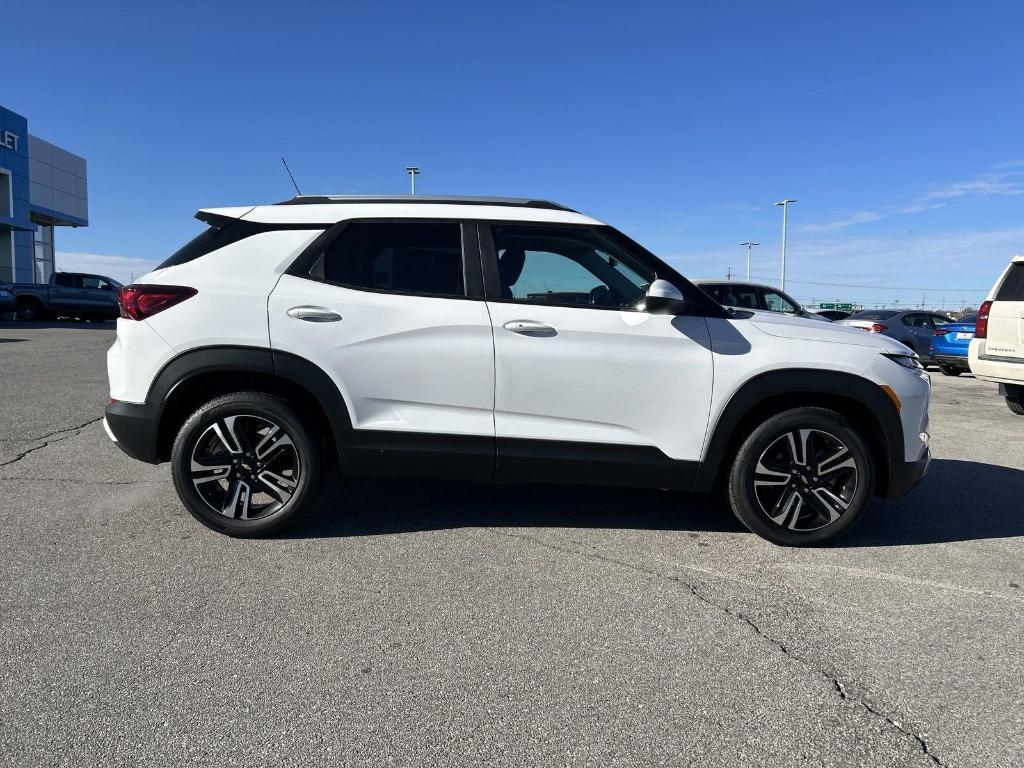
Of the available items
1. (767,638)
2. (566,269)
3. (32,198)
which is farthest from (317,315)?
(32,198)

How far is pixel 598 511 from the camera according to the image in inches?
176

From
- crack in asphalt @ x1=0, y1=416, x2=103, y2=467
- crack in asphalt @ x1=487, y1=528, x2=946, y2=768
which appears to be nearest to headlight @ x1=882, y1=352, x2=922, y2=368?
crack in asphalt @ x1=487, y1=528, x2=946, y2=768

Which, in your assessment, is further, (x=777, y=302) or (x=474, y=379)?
(x=777, y=302)

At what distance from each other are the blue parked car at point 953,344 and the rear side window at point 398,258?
513 inches

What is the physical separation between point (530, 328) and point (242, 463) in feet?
5.69

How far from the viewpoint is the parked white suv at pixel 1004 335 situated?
8000 mm

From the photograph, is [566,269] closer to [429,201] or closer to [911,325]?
[429,201]

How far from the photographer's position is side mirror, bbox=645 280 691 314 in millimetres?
3596

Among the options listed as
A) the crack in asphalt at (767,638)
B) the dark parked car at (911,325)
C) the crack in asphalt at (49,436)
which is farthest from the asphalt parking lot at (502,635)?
the dark parked car at (911,325)

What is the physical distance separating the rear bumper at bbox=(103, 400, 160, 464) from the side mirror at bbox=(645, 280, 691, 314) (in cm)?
272

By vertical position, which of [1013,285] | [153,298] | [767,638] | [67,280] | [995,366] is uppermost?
[67,280]

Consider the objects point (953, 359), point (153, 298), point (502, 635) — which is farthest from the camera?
point (953, 359)

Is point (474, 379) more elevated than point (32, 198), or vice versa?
point (32, 198)

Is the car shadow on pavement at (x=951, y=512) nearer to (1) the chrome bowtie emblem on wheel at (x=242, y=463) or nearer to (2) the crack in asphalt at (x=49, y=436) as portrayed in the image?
(1) the chrome bowtie emblem on wheel at (x=242, y=463)
